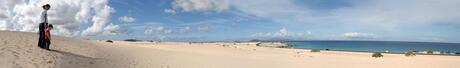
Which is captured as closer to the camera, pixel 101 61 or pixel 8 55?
pixel 8 55

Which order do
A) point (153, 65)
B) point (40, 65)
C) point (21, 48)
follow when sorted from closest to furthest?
point (40, 65) < point (21, 48) < point (153, 65)

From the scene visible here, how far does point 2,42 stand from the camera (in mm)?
18625

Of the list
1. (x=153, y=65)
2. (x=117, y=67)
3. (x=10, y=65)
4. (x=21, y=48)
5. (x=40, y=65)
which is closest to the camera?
(x=10, y=65)

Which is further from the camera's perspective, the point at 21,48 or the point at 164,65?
the point at 164,65

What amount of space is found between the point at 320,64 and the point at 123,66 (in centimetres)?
1145

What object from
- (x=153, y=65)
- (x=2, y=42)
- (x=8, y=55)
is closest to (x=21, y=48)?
(x=2, y=42)

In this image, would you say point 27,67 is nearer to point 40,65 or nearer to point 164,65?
point 40,65

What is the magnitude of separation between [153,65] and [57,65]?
645 centimetres

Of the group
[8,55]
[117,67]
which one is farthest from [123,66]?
[8,55]

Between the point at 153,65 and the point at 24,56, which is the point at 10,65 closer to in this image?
the point at 24,56

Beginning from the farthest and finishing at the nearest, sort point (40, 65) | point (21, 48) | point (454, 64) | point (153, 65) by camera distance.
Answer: point (454, 64)
point (153, 65)
point (21, 48)
point (40, 65)

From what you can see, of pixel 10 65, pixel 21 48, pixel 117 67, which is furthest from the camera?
pixel 117 67

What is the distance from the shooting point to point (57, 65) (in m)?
16.0

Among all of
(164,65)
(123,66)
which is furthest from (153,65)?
(123,66)
